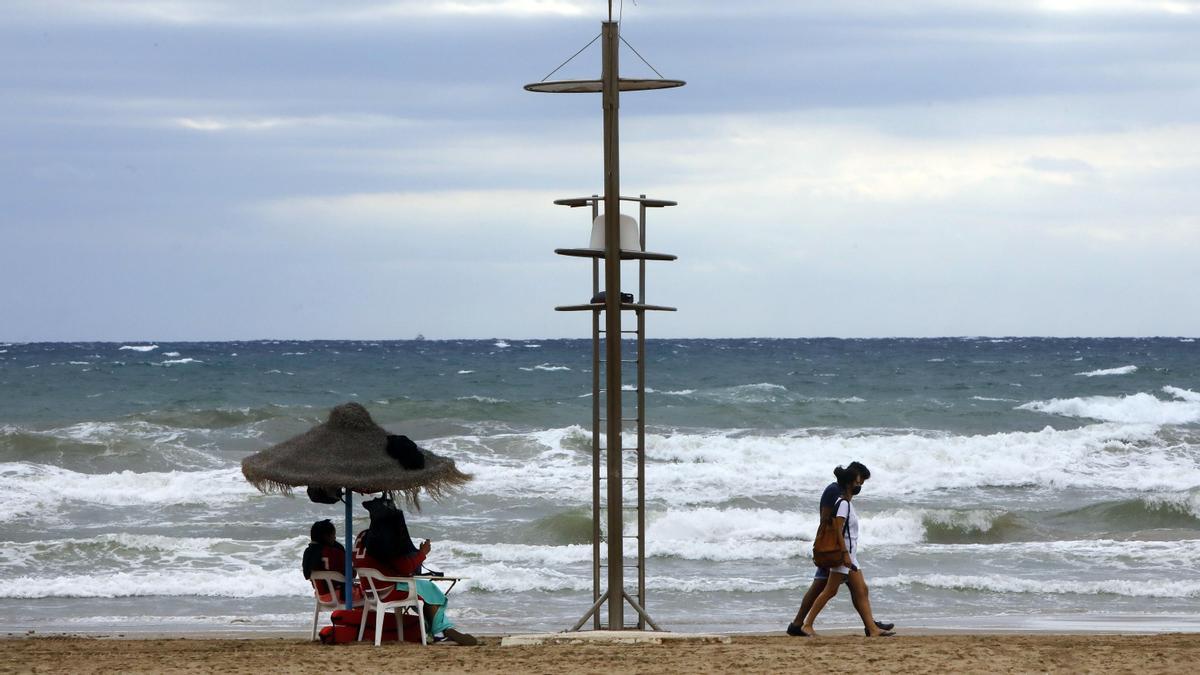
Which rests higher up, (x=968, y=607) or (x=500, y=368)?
(x=500, y=368)

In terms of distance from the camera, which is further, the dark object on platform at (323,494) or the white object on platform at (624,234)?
the dark object on platform at (323,494)

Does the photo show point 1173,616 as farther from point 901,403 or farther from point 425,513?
point 901,403

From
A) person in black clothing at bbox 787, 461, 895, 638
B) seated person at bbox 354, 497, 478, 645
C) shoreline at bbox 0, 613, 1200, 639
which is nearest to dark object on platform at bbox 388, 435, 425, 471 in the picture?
seated person at bbox 354, 497, 478, 645

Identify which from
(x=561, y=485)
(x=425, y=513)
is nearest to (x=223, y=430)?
(x=561, y=485)

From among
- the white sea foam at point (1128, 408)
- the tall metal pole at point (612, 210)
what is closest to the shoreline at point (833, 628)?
the tall metal pole at point (612, 210)

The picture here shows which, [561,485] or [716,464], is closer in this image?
[561,485]

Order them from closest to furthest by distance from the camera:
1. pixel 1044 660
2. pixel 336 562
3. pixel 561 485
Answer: pixel 1044 660, pixel 336 562, pixel 561 485

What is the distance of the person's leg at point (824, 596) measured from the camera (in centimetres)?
994

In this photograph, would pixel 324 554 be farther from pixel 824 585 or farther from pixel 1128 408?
pixel 1128 408

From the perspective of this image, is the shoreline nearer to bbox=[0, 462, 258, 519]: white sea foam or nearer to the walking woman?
the walking woman

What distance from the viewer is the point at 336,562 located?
9.57 metres

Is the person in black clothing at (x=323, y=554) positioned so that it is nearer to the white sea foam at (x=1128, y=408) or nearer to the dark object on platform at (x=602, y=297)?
the dark object on platform at (x=602, y=297)

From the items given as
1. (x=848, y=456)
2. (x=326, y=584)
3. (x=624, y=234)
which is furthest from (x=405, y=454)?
(x=848, y=456)

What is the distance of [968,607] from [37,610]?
7.78 m
